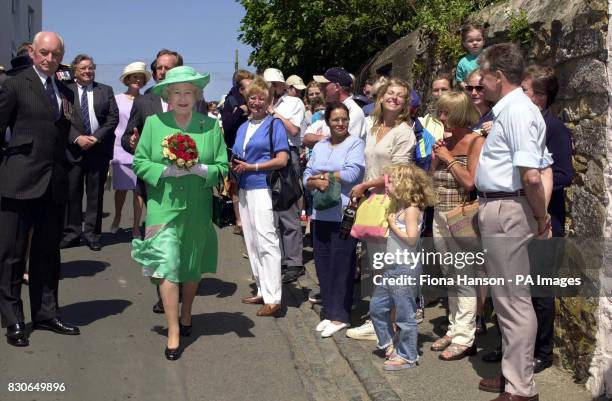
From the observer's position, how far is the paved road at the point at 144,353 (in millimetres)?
5523

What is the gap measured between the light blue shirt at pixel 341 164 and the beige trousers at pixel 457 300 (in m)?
0.80

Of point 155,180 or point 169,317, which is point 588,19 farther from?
point 169,317

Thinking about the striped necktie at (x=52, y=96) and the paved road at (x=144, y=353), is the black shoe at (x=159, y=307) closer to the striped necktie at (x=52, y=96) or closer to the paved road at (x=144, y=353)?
the paved road at (x=144, y=353)

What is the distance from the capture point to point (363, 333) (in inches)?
264

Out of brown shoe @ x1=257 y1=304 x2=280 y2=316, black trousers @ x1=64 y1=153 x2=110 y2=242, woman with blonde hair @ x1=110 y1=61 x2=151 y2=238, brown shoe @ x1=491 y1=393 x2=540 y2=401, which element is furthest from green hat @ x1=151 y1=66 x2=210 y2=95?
woman with blonde hair @ x1=110 y1=61 x2=151 y2=238

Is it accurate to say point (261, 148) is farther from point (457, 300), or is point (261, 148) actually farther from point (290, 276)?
point (457, 300)

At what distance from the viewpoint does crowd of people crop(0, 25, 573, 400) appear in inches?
193

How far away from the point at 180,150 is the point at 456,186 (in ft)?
6.97

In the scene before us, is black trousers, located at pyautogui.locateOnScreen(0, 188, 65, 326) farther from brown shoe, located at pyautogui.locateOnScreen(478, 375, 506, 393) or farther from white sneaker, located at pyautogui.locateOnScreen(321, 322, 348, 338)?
brown shoe, located at pyautogui.locateOnScreen(478, 375, 506, 393)

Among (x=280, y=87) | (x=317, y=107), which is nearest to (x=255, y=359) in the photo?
(x=280, y=87)

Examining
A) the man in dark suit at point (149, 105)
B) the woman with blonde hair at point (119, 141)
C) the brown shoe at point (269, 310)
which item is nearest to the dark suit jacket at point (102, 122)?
the woman with blonde hair at point (119, 141)

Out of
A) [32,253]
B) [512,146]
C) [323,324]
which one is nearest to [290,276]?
[323,324]

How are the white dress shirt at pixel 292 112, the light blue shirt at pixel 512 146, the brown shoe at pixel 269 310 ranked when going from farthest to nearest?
1. the white dress shirt at pixel 292 112
2. the brown shoe at pixel 269 310
3. the light blue shirt at pixel 512 146

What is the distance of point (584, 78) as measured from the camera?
5336 millimetres
